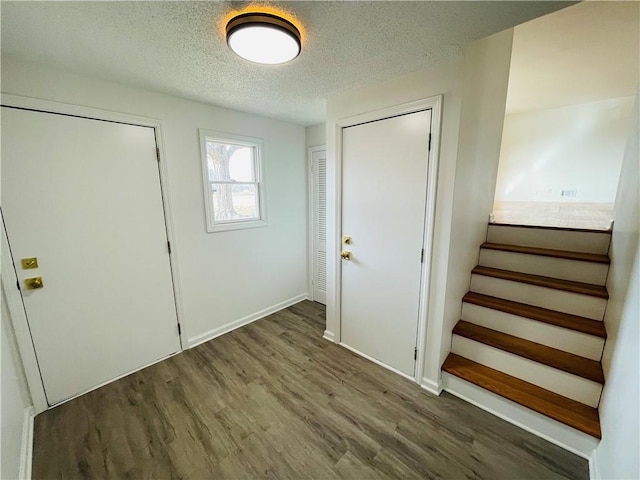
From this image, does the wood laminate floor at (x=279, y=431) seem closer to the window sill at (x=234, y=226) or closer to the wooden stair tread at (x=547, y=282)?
the wooden stair tread at (x=547, y=282)

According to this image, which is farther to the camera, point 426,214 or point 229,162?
point 229,162

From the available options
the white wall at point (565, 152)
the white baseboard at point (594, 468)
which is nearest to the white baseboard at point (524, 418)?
the white baseboard at point (594, 468)

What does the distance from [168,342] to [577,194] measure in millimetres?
7100

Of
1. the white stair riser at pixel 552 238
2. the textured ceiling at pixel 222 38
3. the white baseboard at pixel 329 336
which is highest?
the textured ceiling at pixel 222 38

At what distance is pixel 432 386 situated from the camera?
1.99 metres

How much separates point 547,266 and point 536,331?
0.60 meters

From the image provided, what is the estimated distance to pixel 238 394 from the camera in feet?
6.54

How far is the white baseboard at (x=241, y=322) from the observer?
2.62 meters

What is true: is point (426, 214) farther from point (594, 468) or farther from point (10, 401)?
point (10, 401)

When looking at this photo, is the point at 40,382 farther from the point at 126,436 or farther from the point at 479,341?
the point at 479,341

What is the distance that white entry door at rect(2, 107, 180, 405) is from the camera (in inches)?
65.2

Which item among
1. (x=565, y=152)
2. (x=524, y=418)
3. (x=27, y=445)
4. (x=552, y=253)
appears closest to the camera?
(x=27, y=445)

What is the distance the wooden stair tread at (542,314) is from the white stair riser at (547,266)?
0.34 m

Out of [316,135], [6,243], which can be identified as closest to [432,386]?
[316,135]
